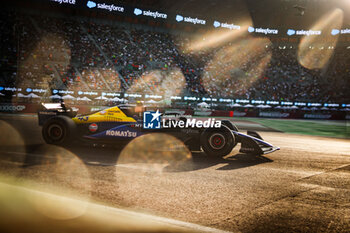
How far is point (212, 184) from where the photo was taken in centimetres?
441

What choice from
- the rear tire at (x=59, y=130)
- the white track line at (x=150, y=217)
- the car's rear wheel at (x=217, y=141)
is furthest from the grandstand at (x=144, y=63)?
the white track line at (x=150, y=217)

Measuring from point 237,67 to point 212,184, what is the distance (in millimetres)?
40612

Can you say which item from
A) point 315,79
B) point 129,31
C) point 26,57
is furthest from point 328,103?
point 26,57

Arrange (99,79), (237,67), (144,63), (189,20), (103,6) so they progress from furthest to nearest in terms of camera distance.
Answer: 1. (237,67)
2. (189,20)
3. (144,63)
4. (103,6)
5. (99,79)

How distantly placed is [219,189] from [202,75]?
118 ft

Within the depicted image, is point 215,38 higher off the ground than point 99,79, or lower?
higher

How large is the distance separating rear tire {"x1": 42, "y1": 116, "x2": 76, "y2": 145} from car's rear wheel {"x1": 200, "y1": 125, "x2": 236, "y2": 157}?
325 cm

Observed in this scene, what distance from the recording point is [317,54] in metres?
46.7

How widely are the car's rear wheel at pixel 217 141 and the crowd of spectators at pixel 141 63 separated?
2663 cm

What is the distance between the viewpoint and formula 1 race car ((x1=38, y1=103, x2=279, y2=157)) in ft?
21.3

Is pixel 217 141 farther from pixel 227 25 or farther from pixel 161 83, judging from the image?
pixel 227 25

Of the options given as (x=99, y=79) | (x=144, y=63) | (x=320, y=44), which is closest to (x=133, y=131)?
(x=99, y=79)

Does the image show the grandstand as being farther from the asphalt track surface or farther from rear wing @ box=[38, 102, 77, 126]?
the asphalt track surface

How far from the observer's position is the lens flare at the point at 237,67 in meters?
38.7
